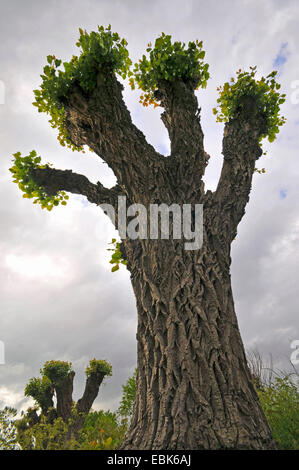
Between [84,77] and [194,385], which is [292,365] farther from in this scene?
[84,77]

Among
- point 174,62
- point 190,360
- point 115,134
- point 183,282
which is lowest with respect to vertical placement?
point 190,360

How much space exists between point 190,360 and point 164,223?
1.93 metres

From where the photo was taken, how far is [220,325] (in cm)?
353

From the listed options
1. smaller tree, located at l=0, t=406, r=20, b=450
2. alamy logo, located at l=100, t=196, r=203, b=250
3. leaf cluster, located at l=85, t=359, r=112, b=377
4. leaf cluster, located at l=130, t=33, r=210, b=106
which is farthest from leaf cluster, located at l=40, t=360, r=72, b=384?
leaf cluster, located at l=130, t=33, r=210, b=106

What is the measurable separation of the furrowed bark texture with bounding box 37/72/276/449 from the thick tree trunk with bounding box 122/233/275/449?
0.04ft

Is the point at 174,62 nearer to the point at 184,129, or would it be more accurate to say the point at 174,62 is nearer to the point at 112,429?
the point at 184,129

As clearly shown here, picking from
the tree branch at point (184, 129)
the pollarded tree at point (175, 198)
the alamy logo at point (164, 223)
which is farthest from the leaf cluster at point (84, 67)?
the alamy logo at point (164, 223)

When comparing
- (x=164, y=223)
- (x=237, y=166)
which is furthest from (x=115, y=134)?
(x=237, y=166)

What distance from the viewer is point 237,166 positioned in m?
5.11

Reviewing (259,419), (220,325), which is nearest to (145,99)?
(220,325)

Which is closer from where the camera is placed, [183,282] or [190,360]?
[190,360]

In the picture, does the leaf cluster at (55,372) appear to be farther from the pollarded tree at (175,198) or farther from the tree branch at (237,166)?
the tree branch at (237,166)

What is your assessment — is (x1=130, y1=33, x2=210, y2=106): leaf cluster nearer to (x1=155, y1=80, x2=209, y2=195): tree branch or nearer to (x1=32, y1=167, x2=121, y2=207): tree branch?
(x1=155, y1=80, x2=209, y2=195): tree branch
